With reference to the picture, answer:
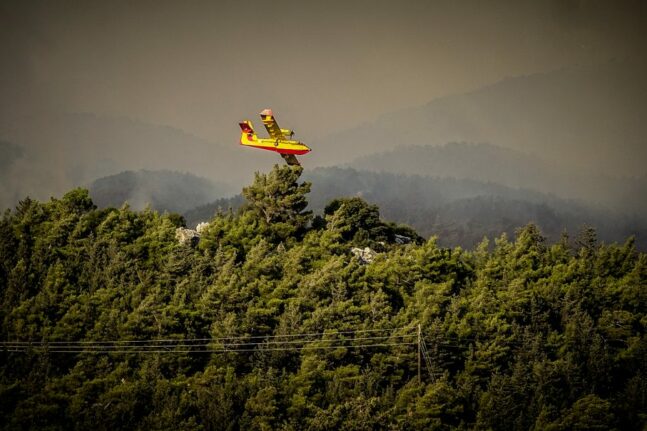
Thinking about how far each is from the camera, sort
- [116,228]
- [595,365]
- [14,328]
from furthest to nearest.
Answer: [116,228] → [595,365] → [14,328]

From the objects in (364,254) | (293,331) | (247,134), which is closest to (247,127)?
(247,134)

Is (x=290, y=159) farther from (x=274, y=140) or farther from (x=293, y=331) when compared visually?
(x=293, y=331)

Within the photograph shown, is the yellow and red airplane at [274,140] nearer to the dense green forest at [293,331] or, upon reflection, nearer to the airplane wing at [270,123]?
the airplane wing at [270,123]

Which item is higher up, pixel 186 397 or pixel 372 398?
pixel 372 398

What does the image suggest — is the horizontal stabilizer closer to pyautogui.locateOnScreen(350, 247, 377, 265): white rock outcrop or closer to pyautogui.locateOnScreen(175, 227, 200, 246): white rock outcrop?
pyautogui.locateOnScreen(175, 227, 200, 246): white rock outcrop

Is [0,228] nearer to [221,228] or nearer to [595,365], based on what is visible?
[221,228]

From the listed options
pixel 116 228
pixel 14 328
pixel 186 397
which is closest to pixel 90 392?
pixel 186 397

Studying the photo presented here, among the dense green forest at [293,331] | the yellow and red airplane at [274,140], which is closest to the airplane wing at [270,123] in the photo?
the yellow and red airplane at [274,140]
